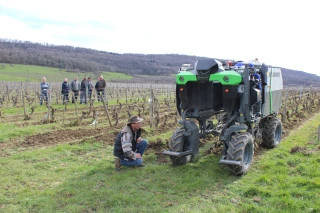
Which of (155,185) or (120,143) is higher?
(120,143)

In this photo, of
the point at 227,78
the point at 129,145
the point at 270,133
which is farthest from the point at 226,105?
the point at 270,133

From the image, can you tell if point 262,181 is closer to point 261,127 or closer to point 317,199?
point 317,199

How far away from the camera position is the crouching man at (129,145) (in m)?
6.89

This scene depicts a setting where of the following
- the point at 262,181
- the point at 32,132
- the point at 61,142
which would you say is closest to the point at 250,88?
the point at 262,181

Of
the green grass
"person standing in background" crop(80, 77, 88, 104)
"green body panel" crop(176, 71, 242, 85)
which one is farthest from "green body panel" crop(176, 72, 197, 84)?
"person standing in background" crop(80, 77, 88, 104)

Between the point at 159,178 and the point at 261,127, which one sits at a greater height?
the point at 261,127

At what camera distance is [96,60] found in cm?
9900

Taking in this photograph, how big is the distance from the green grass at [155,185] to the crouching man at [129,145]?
212mm

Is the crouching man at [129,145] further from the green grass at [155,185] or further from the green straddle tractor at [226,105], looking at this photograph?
the green straddle tractor at [226,105]

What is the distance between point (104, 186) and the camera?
6.12 m

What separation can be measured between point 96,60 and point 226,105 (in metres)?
95.4

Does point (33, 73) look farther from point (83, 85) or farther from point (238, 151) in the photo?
point (238, 151)

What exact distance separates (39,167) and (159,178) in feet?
9.11

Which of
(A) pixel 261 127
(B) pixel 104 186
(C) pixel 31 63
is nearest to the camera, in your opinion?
(B) pixel 104 186
